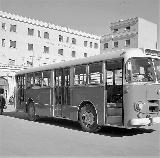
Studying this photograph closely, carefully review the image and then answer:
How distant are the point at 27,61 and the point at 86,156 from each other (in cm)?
4183

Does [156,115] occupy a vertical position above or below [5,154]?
above

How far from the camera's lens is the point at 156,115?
33.8 feet

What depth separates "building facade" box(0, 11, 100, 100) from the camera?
45.1 meters

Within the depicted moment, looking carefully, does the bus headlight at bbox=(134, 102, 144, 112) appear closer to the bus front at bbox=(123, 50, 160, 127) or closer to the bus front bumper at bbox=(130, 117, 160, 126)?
the bus front at bbox=(123, 50, 160, 127)

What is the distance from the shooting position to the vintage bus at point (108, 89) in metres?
9.98

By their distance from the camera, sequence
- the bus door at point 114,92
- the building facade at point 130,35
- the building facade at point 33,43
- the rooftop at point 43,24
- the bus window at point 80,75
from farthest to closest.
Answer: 1. the building facade at point 130,35
2. the rooftop at point 43,24
3. the building facade at point 33,43
4. the bus window at point 80,75
5. the bus door at point 114,92

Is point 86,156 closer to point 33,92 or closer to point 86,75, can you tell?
point 86,75

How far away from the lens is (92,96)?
11305 mm

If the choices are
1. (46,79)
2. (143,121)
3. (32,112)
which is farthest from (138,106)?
(32,112)

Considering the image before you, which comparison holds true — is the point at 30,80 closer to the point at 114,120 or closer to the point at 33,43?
the point at 114,120

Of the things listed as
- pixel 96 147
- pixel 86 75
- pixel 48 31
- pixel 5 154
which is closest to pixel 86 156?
pixel 96 147

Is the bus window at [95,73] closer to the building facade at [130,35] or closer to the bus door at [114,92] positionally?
the bus door at [114,92]

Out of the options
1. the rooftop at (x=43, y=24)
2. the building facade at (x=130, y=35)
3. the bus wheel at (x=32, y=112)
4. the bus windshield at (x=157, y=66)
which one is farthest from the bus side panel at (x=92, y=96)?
the building facade at (x=130, y=35)

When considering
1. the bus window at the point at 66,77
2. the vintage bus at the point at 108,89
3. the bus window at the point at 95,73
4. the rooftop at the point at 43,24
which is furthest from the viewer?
the rooftop at the point at 43,24
